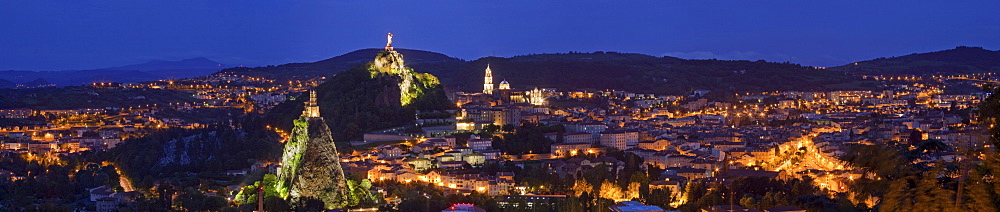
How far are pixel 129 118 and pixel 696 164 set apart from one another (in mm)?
43091

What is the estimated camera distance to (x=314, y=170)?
30.6 m

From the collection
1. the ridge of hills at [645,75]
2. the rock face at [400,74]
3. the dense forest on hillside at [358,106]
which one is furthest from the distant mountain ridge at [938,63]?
the dense forest on hillside at [358,106]

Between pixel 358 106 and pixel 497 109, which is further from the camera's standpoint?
pixel 497 109

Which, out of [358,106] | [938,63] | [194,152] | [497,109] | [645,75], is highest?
[938,63]

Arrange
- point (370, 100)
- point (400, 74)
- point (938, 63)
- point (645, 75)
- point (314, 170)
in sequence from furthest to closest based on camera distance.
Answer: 1. point (938, 63)
2. point (645, 75)
3. point (400, 74)
4. point (370, 100)
5. point (314, 170)

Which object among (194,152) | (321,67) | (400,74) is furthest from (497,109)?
(321,67)

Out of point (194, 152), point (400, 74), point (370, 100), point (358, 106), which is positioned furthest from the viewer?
point (400, 74)

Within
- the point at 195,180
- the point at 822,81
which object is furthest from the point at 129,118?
the point at 822,81

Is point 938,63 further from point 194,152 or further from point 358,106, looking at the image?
point 194,152

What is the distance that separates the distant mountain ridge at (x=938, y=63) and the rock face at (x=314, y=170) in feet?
308

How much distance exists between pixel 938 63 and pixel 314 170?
104 meters

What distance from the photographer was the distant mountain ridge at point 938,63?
372 ft

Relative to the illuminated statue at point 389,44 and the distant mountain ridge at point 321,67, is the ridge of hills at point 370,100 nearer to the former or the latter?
the illuminated statue at point 389,44

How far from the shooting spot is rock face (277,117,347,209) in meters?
30.5
